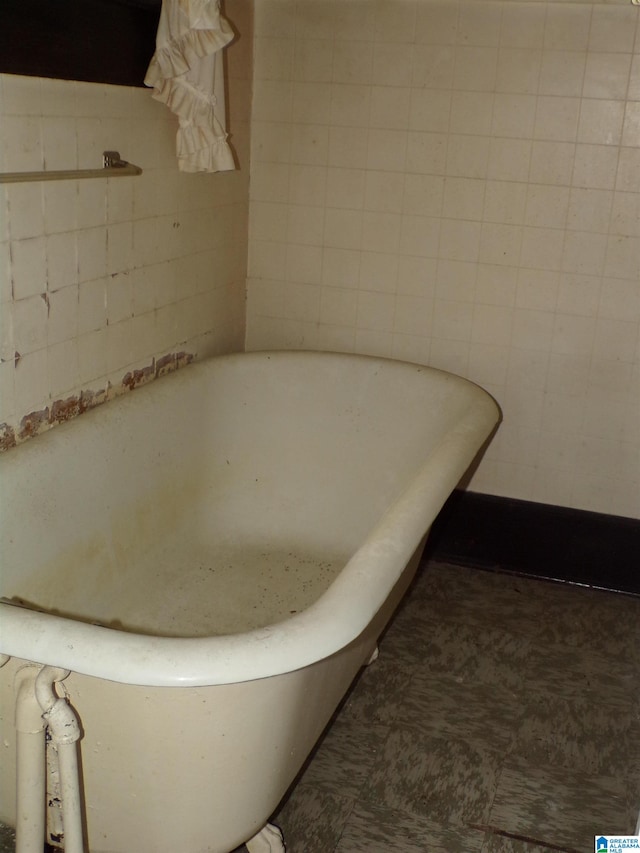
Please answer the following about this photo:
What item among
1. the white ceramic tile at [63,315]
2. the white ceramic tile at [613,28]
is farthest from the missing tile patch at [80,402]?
the white ceramic tile at [613,28]

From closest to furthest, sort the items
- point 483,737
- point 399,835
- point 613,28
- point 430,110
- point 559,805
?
point 399,835, point 559,805, point 483,737, point 613,28, point 430,110

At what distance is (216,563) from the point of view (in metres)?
2.37

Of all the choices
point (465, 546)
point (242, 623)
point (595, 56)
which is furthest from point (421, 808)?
point (595, 56)

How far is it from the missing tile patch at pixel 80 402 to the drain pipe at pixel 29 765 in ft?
2.33

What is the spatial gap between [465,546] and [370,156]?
130 centimetres

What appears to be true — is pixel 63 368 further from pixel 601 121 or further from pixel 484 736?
pixel 601 121

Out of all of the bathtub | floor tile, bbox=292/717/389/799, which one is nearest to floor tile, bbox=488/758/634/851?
floor tile, bbox=292/717/389/799

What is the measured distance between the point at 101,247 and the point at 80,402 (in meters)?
0.37

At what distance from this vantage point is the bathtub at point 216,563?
3.90 ft

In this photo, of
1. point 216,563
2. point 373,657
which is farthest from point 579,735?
point 216,563

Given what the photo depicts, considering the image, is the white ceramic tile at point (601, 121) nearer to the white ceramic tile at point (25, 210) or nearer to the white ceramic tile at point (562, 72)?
the white ceramic tile at point (562, 72)

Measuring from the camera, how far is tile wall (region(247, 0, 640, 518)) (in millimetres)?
2506

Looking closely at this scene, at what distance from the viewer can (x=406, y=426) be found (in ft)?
8.15

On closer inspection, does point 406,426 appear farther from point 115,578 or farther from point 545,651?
point 115,578
